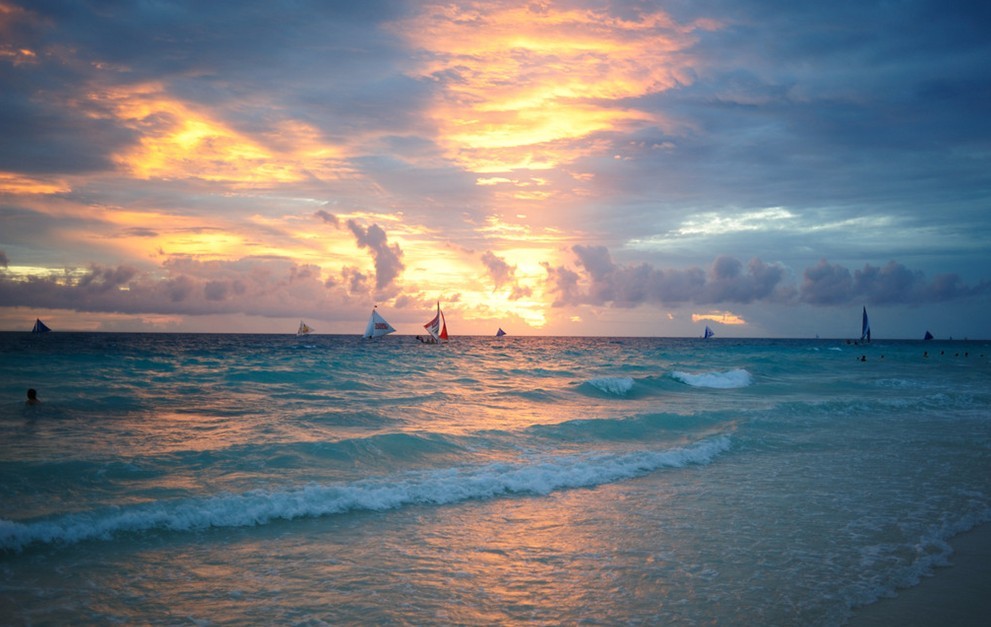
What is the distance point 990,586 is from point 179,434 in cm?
1848

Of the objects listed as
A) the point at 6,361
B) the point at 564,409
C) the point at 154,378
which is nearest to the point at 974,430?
the point at 564,409

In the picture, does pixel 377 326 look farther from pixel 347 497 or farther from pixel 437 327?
pixel 347 497

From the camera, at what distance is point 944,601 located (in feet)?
24.1

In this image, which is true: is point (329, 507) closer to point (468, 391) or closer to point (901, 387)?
point (468, 391)

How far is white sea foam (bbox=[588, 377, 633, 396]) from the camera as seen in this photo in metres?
33.5

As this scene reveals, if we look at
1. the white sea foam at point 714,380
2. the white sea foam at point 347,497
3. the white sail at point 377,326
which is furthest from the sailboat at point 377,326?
the white sea foam at point 347,497

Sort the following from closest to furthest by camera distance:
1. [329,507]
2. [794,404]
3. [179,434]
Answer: [329,507], [179,434], [794,404]

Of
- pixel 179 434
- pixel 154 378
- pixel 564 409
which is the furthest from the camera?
pixel 154 378

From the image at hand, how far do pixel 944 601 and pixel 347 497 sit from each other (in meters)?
9.42

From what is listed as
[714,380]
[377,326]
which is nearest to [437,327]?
[377,326]

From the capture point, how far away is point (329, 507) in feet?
36.7

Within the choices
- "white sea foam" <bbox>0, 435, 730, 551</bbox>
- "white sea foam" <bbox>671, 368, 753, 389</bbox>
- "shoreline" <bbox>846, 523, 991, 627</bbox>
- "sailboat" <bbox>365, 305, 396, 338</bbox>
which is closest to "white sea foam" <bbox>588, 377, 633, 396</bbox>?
"white sea foam" <bbox>671, 368, 753, 389</bbox>

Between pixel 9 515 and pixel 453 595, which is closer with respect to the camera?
pixel 453 595

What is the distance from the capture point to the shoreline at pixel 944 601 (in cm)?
682
